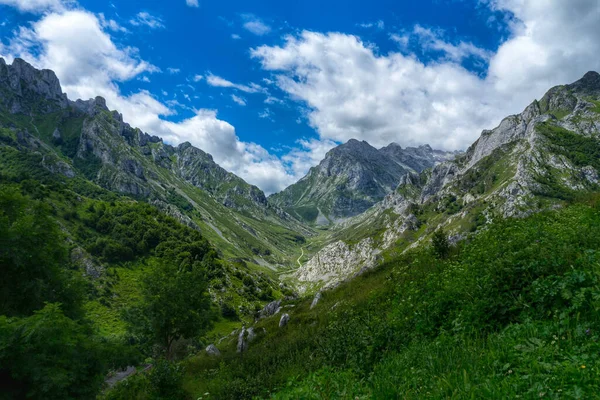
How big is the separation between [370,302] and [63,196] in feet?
533

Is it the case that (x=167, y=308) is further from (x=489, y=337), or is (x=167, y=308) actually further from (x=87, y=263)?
(x=87, y=263)

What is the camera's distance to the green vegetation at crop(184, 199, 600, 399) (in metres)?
5.18

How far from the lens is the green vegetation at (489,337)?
17.0 ft

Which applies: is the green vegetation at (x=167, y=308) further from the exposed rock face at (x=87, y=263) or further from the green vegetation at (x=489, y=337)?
the exposed rock face at (x=87, y=263)

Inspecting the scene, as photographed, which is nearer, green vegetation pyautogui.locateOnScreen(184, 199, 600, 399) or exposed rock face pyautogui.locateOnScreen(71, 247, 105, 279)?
green vegetation pyautogui.locateOnScreen(184, 199, 600, 399)

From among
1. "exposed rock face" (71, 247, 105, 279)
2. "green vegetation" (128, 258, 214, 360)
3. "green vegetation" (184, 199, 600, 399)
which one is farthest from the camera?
"exposed rock face" (71, 247, 105, 279)

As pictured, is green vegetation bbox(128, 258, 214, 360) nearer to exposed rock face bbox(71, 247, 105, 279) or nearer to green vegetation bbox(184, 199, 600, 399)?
green vegetation bbox(184, 199, 600, 399)

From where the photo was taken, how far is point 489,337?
720cm

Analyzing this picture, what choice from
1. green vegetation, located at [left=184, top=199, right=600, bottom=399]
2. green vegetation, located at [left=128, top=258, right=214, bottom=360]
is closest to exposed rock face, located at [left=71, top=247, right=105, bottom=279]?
green vegetation, located at [left=128, top=258, right=214, bottom=360]

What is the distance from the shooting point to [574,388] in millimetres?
4094

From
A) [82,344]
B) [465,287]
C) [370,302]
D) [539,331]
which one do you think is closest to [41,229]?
[82,344]

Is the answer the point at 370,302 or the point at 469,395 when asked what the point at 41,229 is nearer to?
the point at 370,302

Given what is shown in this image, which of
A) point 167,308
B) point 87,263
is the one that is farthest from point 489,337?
point 87,263

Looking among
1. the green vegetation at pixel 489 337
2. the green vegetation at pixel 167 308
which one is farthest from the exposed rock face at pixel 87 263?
the green vegetation at pixel 489 337
